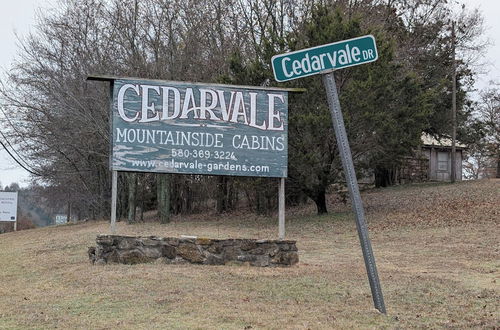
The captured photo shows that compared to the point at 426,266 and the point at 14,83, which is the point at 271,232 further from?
the point at 14,83

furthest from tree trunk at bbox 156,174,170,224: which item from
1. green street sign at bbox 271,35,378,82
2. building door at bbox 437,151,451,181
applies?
green street sign at bbox 271,35,378,82

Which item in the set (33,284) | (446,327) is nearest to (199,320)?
(446,327)

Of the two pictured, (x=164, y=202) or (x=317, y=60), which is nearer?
(x=317, y=60)

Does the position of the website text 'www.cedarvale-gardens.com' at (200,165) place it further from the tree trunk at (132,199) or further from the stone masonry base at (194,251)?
the tree trunk at (132,199)

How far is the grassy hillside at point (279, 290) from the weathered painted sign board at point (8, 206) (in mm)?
25909

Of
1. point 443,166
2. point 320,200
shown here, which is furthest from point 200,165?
point 443,166

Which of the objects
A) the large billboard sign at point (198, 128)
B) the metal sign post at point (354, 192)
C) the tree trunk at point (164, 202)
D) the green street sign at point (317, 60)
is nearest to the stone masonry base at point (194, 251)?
the large billboard sign at point (198, 128)

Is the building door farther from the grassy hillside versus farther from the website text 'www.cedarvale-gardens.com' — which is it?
the website text 'www.cedarvale-gardens.com'

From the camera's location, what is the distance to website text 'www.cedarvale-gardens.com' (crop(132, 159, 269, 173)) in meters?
11.9

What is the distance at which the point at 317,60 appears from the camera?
22.0 feet

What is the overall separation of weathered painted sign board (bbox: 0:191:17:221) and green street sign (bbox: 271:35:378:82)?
123ft

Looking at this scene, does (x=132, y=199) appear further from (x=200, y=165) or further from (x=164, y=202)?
(x=200, y=165)

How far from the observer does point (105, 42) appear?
28562mm

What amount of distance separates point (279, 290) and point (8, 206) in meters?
36.0
